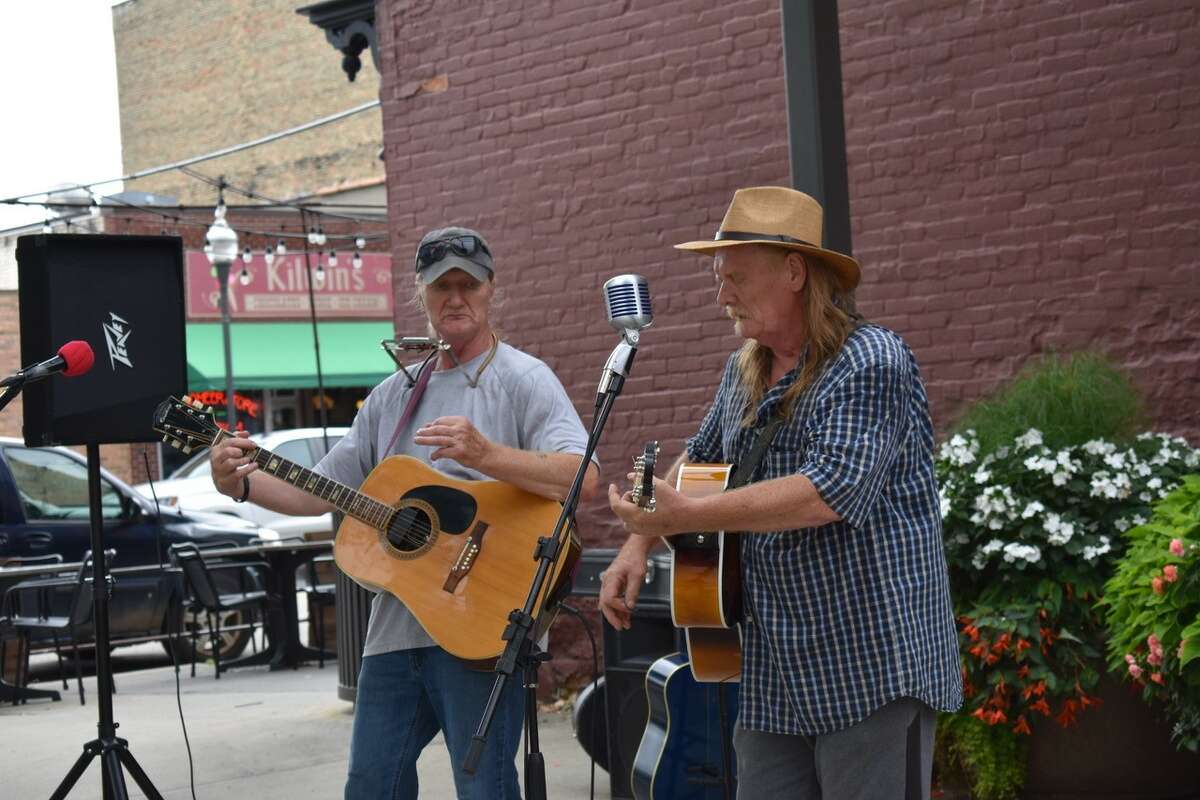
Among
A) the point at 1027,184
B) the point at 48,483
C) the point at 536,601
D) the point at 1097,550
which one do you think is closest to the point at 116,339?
the point at 536,601

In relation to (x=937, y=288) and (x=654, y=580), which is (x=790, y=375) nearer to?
(x=654, y=580)

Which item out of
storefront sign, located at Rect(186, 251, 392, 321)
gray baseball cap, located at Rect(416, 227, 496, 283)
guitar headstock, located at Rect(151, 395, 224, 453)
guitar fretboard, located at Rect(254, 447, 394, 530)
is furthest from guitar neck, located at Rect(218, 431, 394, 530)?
storefront sign, located at Rect(186, 251, 392, 321)

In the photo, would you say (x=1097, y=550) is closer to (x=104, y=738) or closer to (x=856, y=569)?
(x=856, y=569)

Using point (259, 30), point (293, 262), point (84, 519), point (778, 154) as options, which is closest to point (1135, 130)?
point (778, 154)

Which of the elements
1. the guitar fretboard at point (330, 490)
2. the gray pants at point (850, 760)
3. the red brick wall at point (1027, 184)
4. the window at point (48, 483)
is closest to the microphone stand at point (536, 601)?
the gray pants at point (850, 760)

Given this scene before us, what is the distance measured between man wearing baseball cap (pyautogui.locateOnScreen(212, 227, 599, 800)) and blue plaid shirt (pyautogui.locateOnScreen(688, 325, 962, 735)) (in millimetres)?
660

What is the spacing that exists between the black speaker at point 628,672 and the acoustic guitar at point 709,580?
7.44 feet

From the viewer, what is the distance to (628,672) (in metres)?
5.57

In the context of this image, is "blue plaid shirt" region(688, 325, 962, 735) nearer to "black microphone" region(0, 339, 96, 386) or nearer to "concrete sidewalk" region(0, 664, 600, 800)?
"black microphone" region(0, 339, 96, 386)

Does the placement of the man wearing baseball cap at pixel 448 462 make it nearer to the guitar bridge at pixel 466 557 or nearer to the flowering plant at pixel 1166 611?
the guitar bridge at pixel 466 557

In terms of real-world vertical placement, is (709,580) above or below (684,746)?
above

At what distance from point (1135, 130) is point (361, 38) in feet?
17.0

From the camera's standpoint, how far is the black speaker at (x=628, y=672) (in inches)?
219

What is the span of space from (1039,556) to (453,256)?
2.70m
